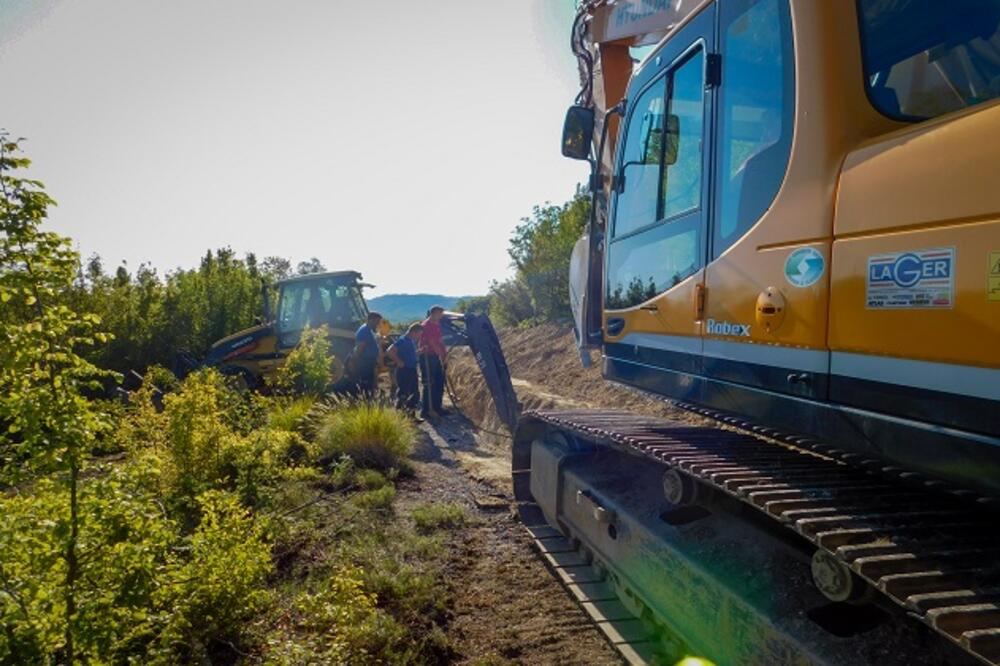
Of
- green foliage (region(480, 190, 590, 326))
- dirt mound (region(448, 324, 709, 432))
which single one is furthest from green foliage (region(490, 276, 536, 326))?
dirt mound (region(448, 324, 709, 432))

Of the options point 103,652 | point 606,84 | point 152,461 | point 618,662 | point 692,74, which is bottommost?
point 618,662

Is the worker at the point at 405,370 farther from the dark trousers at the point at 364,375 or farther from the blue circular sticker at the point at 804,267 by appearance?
the blue circular sticker at the point at 804,267

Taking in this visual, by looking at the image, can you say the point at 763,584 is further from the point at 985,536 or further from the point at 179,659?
the point at 179,659

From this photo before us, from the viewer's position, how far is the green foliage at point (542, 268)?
20859mm

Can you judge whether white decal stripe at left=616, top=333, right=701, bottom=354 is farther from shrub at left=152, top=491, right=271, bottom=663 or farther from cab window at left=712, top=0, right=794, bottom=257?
shrub at left=152, top=491, right=271, bottom=663

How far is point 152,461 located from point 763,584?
2.56m

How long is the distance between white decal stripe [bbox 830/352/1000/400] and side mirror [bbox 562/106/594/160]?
9.63 ft

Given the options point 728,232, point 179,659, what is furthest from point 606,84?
point 179,659

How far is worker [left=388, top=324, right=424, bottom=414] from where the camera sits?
10.9m

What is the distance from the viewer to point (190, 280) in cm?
1869

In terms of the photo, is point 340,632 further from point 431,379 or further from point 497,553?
point 431,379

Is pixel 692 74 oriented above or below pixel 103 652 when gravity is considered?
above

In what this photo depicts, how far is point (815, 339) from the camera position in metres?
2.25

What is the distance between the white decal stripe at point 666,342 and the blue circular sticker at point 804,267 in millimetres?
700
